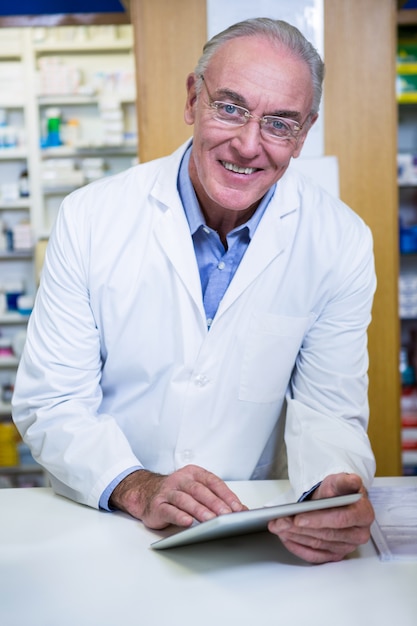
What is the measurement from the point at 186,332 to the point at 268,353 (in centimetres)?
19

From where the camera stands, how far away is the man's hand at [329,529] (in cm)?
112

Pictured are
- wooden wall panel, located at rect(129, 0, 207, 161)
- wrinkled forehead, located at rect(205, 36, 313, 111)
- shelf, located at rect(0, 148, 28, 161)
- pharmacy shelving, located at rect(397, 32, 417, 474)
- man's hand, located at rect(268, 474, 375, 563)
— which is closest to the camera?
man's hand, located at rect(268, 474, 375, 563)

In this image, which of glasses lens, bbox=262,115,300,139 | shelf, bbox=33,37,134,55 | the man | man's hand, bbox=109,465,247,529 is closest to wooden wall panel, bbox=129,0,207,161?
the man

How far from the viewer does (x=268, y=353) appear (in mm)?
1617

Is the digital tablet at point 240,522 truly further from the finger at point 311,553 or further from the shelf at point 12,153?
the shelf at point 12,153

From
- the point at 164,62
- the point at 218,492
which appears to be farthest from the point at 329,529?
the point at 164,62

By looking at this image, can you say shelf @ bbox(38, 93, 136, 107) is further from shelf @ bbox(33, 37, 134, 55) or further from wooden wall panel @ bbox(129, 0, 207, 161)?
wooden wall panel @ bbox(129, 0, 207, 161)

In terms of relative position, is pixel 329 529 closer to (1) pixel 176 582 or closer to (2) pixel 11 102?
(1) pixel 176 582

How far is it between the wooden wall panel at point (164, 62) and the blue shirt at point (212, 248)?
0.75 meters

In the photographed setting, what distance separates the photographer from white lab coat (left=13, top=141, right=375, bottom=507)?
1.51 metres

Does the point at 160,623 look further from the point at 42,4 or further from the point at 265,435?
the point at 42,4

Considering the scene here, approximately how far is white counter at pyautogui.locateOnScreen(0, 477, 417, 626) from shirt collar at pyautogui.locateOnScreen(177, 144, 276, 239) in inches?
27.0

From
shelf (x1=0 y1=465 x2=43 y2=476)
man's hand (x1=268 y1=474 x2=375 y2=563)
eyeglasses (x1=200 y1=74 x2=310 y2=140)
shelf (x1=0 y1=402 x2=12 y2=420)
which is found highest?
eyeglasses (x1=200 y1=74 x2=310 y2=140)

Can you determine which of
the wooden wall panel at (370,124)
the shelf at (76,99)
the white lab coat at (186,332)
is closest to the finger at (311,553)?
the white lab coat at (186,332)
